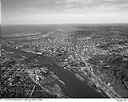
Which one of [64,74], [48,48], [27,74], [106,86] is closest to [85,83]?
[106,86]

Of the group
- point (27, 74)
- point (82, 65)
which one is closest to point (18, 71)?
point (27, 74)

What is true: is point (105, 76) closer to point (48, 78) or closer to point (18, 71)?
point (48, 78)

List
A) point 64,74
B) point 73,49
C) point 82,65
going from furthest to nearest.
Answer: point 73,49
point 82,65
point 64,74

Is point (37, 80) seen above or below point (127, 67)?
below

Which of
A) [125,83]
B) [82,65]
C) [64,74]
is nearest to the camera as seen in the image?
[125,83]

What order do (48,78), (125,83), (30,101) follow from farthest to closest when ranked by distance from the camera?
(48,78) → (125,83) → (30,101)

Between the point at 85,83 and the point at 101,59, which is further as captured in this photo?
the point at 101,59

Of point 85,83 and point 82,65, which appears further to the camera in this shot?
point 82,65

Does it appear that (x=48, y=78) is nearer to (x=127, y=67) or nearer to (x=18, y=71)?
(x=18, y=71)

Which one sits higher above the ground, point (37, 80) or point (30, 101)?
point (30, 101)
